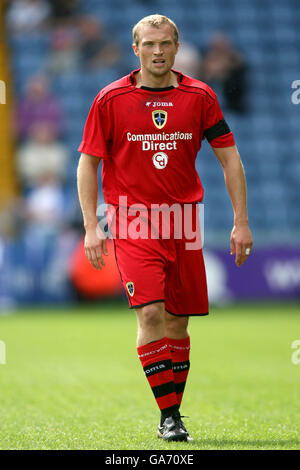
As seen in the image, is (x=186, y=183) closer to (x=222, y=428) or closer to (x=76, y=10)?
(x=222, y=428)

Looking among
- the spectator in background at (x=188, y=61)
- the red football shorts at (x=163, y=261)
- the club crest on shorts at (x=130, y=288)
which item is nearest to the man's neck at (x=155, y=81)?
the red football shorts at (x=163, y=261)

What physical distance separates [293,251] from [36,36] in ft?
26.9

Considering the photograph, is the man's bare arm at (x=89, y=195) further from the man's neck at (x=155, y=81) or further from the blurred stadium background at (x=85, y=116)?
Result: the blurred stadium background at (x=85, y=116)

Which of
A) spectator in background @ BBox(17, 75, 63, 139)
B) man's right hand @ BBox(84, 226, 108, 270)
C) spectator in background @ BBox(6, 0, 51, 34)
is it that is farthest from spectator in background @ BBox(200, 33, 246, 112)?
man's right hand @ BBox(84, 226, 108, 270)

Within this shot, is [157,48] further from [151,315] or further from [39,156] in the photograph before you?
[39,156]

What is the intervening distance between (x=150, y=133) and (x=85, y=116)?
13726mm

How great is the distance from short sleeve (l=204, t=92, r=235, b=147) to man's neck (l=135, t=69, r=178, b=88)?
0.21m

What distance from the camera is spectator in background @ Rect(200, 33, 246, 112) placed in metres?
16.1

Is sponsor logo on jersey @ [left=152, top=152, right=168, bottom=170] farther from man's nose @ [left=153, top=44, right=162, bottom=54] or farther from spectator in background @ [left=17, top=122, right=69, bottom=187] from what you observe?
spectator in background @ [left=17, top=122, right=69, bottom=187]

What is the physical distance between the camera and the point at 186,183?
439 centimetres

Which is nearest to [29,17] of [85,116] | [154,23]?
[85,116]

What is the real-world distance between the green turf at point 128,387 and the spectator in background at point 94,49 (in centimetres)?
763
